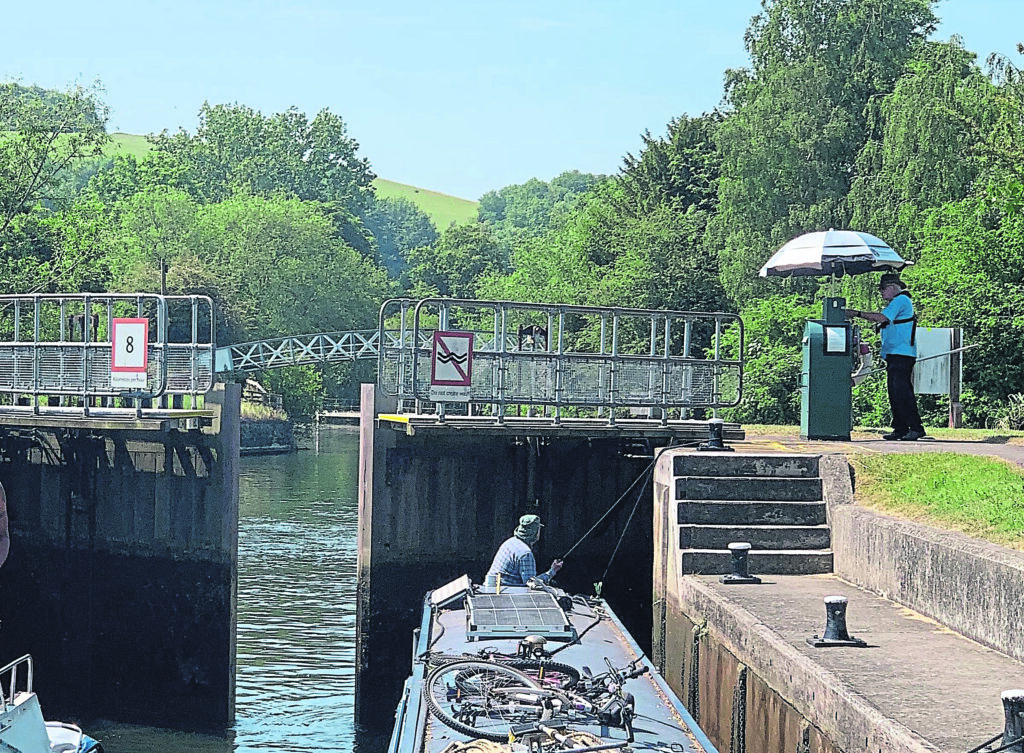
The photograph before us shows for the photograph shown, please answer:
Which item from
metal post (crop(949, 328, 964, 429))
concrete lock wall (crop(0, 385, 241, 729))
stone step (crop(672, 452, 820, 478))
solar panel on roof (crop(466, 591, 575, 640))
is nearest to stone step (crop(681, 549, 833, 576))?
stone step (crop(672, 452, 820, 478))

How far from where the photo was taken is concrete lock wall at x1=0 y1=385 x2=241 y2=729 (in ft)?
63.9

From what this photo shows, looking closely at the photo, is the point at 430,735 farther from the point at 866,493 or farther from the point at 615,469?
the point at 615,469

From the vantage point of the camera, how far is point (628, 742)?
8430 millimetres

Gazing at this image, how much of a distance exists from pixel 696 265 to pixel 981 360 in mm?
24374

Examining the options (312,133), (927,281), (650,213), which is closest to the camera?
(927,281)

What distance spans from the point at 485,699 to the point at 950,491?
26.1ft

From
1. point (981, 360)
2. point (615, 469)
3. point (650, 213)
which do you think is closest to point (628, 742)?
point (615, 469)

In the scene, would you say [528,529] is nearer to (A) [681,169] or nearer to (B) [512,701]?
(B) [512,701]

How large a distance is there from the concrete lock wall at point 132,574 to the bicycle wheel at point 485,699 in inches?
408

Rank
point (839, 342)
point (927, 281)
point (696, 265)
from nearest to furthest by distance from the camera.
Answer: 1. point (839, 342)
2. point (927, 281)
3. point (696, 265)

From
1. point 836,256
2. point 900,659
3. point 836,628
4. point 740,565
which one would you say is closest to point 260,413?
point 836,256

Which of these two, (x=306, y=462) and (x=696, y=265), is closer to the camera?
(x=696, y=265)

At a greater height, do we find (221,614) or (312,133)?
(312,133)

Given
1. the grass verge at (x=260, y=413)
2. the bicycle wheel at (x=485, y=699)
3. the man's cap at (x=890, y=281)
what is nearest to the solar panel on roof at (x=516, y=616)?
the bicycle wheel at (x=485, y=699)
